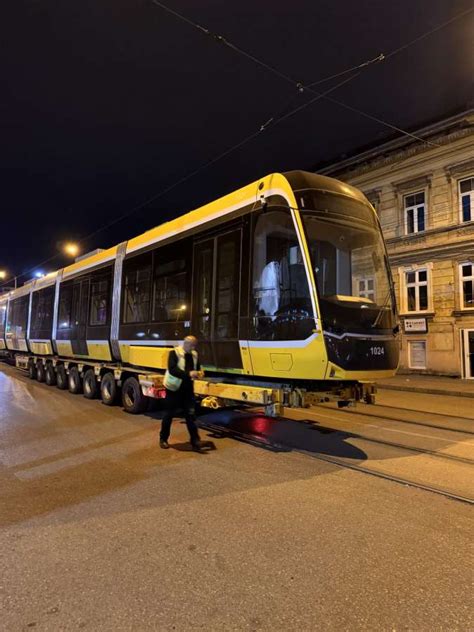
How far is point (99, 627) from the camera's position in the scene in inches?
105

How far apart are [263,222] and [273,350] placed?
1898 millimetres

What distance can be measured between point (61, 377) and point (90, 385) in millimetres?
3163

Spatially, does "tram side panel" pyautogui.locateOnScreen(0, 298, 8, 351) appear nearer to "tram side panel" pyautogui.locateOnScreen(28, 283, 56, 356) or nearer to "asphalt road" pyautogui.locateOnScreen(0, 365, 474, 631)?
"tram side panel" pyautogui.locateOnScreen(28, 283, 56, 356)

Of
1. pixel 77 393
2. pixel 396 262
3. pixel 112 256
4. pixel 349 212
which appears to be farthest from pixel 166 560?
pixel 396 262

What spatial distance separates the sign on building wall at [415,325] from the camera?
21.0 m

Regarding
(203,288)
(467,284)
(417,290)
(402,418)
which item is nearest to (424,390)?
(467,284)

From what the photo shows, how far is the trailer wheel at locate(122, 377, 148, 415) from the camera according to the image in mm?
9844

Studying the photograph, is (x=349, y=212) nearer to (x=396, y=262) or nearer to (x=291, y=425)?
(x=291, y=425)

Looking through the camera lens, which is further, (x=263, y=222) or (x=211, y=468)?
(x=263, y=222)

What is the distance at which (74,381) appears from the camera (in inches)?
543

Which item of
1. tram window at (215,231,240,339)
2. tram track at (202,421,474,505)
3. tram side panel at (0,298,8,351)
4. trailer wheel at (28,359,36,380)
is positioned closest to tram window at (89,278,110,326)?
tram track at (202,421,474,505)

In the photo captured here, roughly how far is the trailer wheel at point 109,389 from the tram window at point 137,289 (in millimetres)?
1580

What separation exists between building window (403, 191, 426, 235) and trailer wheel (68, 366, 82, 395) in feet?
53.7

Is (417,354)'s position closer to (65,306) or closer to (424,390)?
(424,390)
